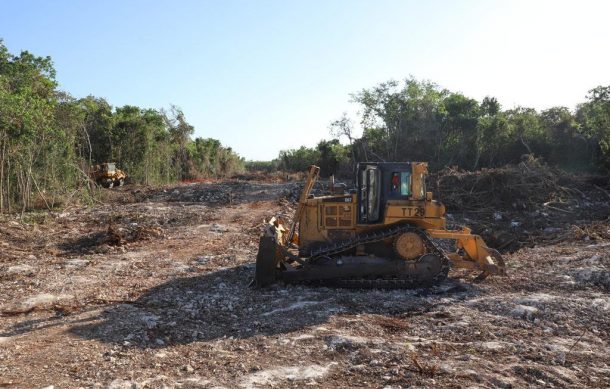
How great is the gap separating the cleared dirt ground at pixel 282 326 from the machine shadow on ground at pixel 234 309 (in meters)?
0.03

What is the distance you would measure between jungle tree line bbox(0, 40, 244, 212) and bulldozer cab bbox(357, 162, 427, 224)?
11.3m

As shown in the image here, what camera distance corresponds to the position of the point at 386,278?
8250 mm

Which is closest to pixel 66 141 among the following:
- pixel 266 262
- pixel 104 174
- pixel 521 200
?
pixel 104 174

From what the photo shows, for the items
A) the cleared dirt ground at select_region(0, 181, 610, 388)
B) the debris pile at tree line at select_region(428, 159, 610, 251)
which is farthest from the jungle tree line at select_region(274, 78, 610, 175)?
the cleared dirt ground at select_region(0, 181, 610, 388)

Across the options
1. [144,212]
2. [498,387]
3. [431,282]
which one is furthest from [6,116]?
[498,387]

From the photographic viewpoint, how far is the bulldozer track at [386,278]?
8.07m

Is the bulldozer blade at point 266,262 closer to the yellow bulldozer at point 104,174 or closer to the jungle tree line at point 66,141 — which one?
the jungle tree line at point 66,141

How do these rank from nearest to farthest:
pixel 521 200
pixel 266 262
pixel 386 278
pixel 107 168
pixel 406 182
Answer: pixel 266 262 → pixel 386 278 → pixel 406 182 → pixel 521 200 → pixel 107 168

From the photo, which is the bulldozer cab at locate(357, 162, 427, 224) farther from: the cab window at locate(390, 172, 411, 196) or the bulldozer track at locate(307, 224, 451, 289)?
the bulldozer track at locate(307, 224, 451, 289)

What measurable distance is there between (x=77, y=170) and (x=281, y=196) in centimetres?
823

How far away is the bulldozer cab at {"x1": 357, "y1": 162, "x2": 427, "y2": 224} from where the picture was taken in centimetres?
838

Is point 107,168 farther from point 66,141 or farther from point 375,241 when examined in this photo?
point 375,241

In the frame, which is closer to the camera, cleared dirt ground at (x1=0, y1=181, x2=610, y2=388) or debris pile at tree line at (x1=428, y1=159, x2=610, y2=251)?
cleared dirt ground at (x1=0, y1=181, x2=610, y2=388)

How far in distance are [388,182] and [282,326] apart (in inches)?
126
